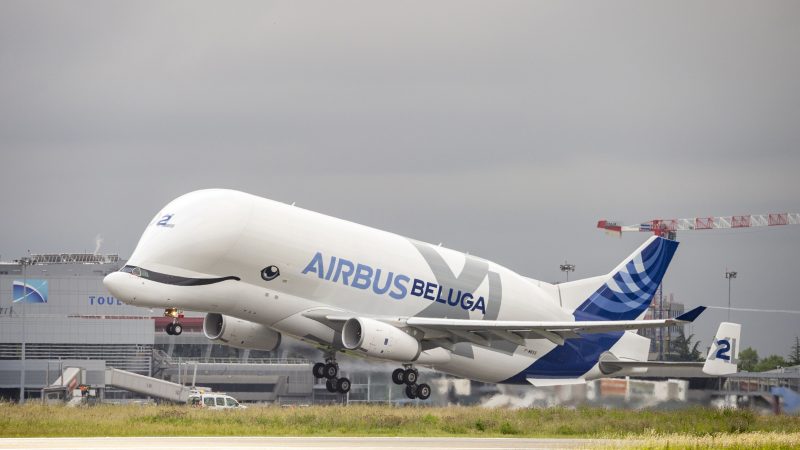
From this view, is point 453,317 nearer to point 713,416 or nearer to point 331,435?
point 331,435

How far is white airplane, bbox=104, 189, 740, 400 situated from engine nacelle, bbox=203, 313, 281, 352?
0.05 m

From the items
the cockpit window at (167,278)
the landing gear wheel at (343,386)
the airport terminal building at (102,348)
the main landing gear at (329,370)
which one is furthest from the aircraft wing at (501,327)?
the airport terminal building at (102,348)

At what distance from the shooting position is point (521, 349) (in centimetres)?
6169

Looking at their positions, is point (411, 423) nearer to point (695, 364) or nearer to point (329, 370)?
point (329, 370)

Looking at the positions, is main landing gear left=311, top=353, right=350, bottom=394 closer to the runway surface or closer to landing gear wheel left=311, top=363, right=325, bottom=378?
landing gear wheel left=311, top=363, right=325, bottom=378

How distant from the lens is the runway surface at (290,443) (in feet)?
160

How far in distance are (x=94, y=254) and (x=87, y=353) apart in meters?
42.0

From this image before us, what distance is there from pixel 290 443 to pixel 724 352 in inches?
865

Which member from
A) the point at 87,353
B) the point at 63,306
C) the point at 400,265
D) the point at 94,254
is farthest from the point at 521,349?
the point at 94,254

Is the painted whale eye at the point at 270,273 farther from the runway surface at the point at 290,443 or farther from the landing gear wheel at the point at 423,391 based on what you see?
the landing gear wheel at the point at 423,391

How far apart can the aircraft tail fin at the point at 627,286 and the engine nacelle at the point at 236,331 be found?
45.2 ft

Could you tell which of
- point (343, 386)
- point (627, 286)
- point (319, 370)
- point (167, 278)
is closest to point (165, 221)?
point (167, 278)

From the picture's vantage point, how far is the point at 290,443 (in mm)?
51406

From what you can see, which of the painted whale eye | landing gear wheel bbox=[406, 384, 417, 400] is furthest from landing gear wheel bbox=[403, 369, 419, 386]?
the painted whale eye
